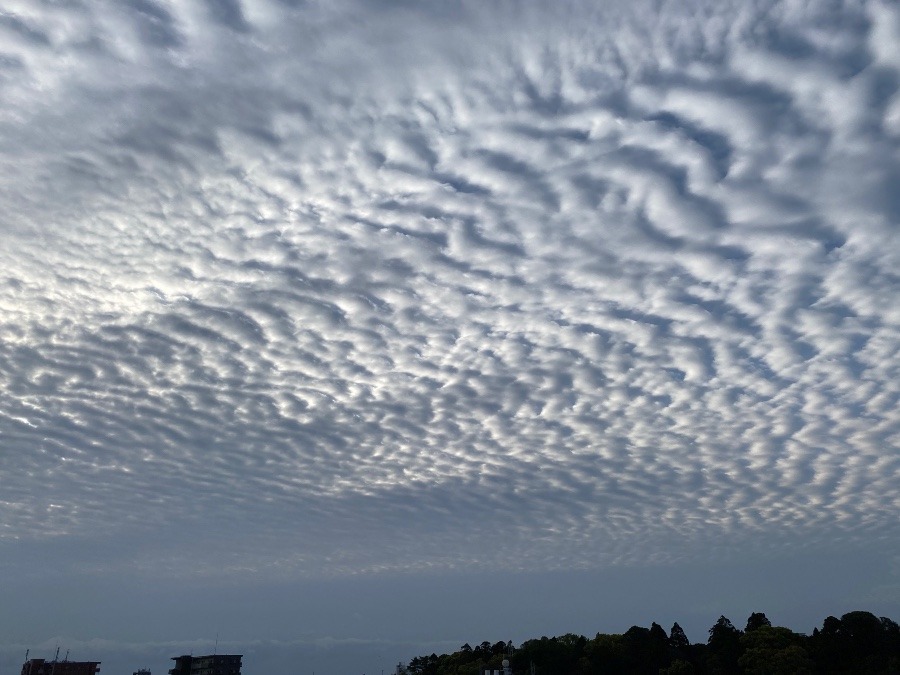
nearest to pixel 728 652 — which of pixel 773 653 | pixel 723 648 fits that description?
pixel 723 648

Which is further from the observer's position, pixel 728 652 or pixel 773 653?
pixel 728 652

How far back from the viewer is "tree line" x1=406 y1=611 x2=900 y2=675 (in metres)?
110

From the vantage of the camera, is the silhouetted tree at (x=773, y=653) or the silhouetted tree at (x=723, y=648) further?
the silhouetted tree at (x=723, y=648)

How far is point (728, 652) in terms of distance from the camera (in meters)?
124

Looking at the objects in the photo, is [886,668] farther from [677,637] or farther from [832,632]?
[677,637]

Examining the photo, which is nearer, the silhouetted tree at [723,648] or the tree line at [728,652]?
the tree line at [728,652]

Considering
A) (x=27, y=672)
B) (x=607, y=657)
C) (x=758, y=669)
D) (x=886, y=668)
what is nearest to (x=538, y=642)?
(x=607, y=657)

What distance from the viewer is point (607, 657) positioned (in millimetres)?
140750

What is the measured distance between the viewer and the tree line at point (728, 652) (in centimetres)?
11000

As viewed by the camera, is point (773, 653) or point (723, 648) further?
point (723, 648)

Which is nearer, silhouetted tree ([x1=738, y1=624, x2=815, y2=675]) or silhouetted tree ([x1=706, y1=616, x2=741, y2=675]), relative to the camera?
silhouetted tree ([x1=738, y1=624, x2=815, y2=675])

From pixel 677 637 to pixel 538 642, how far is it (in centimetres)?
2956

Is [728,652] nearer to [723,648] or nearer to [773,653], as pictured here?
[723,648]

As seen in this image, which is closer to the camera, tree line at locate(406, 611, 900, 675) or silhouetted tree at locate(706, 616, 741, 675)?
tree line at locate(406, 611, 900, 675)
